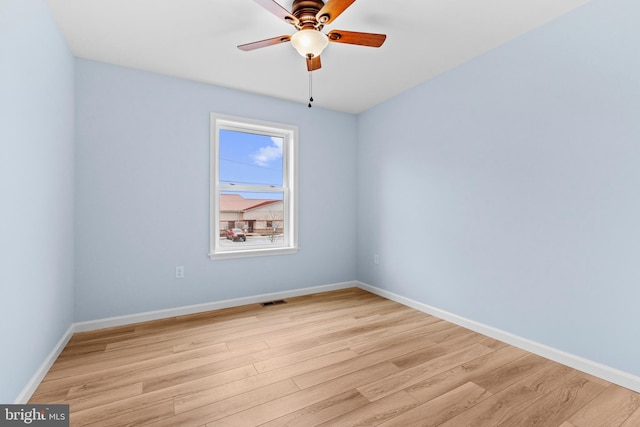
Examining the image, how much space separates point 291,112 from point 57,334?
122 inches

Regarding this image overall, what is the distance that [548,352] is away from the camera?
2.10 m

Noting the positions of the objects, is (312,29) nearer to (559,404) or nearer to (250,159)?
(250,159)

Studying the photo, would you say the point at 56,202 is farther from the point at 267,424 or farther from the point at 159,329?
the point at 267,424

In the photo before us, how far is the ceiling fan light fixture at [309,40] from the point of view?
184 centimetres

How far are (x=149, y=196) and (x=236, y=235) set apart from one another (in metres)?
1.03

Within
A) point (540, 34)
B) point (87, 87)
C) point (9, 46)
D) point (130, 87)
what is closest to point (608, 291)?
point (540, 34)

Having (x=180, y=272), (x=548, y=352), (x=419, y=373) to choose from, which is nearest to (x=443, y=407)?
(x=419, y=373)

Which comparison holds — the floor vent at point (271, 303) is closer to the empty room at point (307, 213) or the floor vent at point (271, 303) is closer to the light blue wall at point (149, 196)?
the empty room at point (307, 213)

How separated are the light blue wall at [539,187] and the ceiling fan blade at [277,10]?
1772mm

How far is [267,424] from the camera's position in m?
1.44

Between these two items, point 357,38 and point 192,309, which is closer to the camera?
point 357,38

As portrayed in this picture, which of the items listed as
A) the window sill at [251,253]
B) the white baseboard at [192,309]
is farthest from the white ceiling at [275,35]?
the white baseboard at [192,309]

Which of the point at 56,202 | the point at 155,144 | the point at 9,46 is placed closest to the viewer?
the point at 9,46

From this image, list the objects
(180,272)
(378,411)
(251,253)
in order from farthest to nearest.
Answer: (251,253)
(180,272)
(378,411)
